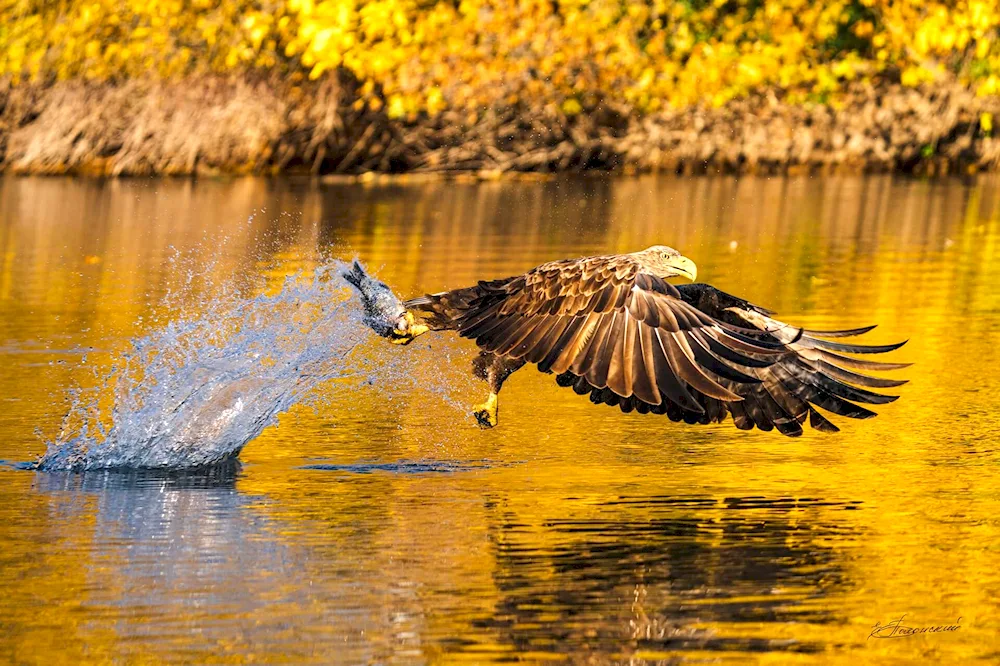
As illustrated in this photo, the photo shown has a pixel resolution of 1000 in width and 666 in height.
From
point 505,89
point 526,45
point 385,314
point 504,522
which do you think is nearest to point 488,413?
point 385,314

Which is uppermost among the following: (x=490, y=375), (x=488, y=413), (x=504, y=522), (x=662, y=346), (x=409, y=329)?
(x=662, y=346)

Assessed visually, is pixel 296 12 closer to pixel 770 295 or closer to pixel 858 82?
pixel 858 82

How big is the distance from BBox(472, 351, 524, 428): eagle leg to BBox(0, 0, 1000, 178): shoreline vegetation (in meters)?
18.2

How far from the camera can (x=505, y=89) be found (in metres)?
29.4

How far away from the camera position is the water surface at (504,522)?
629 cm

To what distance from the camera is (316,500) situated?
829cm

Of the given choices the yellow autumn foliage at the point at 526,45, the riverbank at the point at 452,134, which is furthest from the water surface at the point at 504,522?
the riverbank at the point at 452,134

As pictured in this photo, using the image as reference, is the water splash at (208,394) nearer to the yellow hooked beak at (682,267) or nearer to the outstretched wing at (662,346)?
the outstretched wing at (662,346)

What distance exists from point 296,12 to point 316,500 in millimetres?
21803

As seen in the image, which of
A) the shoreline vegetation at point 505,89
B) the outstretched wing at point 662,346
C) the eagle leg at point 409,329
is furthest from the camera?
the shoreline vegetation at point 505,89

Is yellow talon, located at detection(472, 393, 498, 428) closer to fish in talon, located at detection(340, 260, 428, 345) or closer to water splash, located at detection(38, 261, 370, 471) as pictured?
fish in talon, located at detection(340, 260, 428, 345)

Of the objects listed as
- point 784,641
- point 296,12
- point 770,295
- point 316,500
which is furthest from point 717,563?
point 296,12

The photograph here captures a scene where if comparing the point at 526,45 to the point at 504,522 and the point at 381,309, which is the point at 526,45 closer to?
the point at 381,309

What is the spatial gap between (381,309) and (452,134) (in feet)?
73.3
